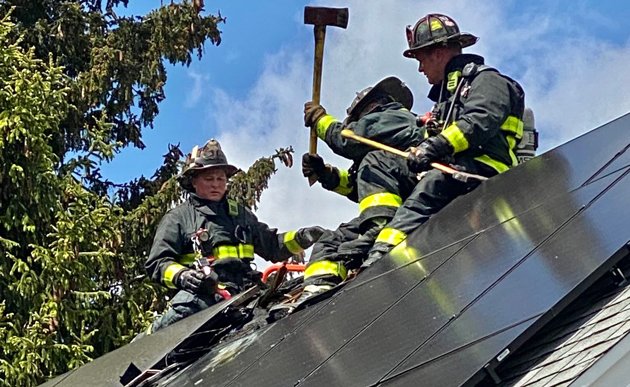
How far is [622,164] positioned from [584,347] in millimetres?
1561

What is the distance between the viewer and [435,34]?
25.2ft

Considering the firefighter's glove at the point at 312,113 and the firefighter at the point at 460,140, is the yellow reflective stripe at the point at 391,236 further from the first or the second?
the firefighter's glove at the point at 312,113

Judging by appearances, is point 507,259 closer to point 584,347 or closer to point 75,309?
point 584,347

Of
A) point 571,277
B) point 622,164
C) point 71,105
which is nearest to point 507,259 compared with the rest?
point 571,277

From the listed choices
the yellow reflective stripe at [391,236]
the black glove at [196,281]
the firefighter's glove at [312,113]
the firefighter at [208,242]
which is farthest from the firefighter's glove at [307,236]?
the yellow reflective stripe at [391,236]

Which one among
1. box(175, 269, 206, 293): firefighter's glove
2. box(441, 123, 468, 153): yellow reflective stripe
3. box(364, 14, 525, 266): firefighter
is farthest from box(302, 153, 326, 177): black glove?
box(441, 123, 468, 153): yellow reflective stripe

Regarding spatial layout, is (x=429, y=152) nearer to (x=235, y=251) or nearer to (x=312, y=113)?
(x=312, y=113)

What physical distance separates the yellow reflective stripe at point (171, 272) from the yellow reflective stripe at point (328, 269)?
40.2 inches

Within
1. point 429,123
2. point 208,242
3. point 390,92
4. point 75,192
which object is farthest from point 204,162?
point 75,192

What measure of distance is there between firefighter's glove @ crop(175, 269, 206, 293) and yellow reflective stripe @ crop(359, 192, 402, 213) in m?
1.16

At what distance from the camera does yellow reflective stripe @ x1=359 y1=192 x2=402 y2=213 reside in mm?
7355

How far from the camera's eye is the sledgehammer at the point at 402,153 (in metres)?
6.68

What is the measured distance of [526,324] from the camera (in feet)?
14.0

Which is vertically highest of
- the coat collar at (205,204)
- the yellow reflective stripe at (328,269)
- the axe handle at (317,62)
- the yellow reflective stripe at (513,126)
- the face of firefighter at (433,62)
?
the axe handle at (317,62)
